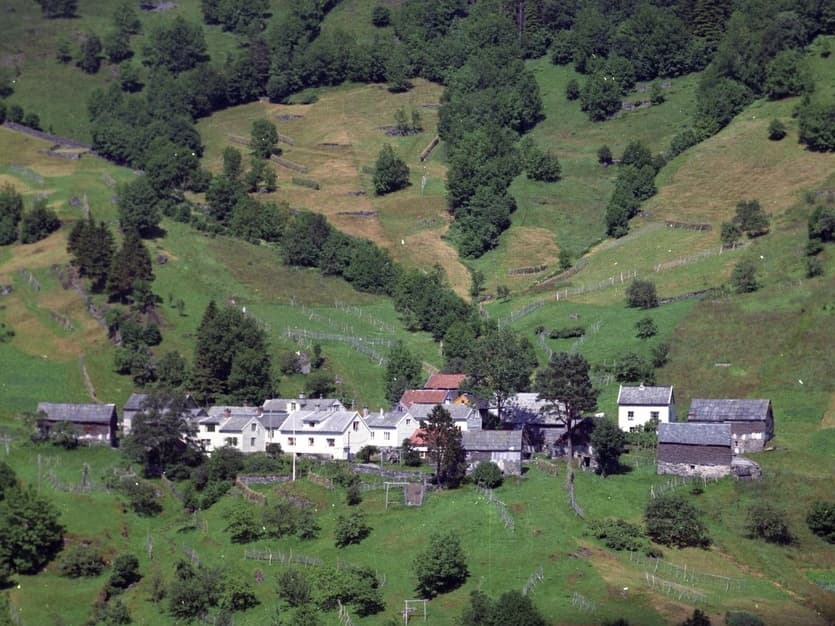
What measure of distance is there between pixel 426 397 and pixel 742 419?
27504 mm

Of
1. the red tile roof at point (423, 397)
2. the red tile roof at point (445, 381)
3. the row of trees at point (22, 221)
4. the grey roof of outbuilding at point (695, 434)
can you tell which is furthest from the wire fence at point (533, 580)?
the row of trees at point (22, 221)

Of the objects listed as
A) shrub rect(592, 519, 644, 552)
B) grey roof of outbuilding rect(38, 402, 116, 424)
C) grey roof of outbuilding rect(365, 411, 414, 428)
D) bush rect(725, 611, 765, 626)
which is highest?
grey roof of outbuilding rect(365, 411, 414, 428)

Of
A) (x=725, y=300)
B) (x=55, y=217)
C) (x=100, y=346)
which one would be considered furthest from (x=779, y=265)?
(x=55, y=217)

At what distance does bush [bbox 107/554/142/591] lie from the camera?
374 ft

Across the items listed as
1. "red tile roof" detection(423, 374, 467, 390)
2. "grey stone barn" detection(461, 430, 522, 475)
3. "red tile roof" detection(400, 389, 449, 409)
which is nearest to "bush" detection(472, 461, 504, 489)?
"grey stone barn" detection(461, 430, 522, 475)

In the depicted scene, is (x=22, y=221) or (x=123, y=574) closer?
(x=123, y=574)

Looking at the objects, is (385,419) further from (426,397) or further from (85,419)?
(85,419)

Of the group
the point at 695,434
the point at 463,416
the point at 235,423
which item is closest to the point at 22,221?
the point at 235,423

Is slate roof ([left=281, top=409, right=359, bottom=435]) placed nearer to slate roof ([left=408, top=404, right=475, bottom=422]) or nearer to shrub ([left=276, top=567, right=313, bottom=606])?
slate roof ([left=408, top=404, right=475, bottom=422])

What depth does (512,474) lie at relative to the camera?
12388 cm

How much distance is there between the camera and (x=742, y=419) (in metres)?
127

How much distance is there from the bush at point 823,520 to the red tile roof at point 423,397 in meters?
37.1

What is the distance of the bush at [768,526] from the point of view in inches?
4350

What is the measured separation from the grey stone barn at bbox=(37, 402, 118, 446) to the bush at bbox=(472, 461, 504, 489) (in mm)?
33784
